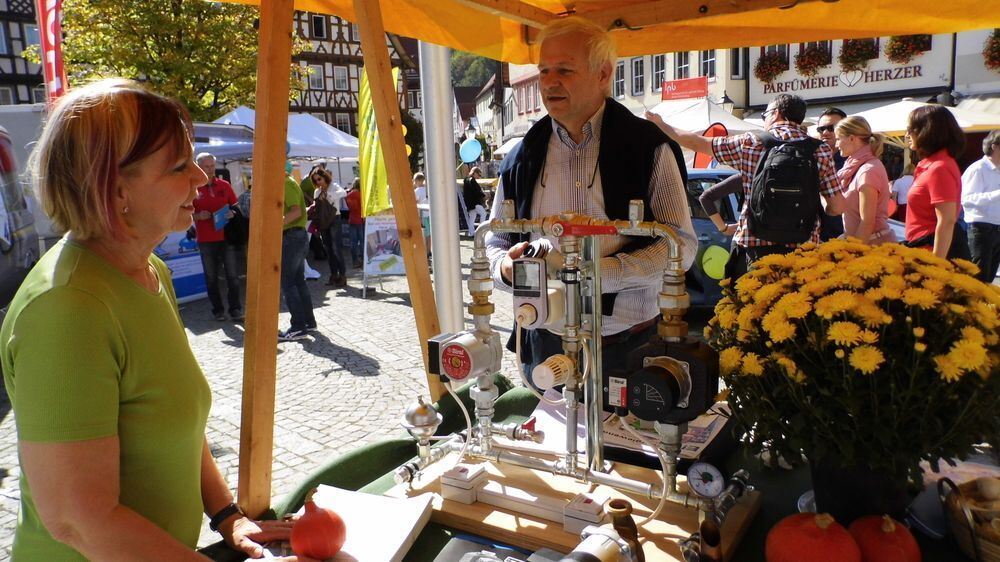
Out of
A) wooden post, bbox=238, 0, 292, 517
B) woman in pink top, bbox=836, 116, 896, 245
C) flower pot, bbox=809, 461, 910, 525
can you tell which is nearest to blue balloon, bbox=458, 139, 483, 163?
woman in pink top, bbox=836, 116, 896, 245

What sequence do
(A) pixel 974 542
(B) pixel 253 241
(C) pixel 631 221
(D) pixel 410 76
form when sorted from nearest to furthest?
(A) pixel 974 542
(C) pixel 631 221
(B) pixel 253 241
(D) pixel 410 76

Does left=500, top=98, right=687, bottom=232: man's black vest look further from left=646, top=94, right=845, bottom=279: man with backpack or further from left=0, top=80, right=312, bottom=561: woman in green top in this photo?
left=646, top=94, right=845, bottom=279: man with backpack

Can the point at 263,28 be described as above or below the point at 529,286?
above

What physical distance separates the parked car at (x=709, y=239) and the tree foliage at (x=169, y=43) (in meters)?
12.2

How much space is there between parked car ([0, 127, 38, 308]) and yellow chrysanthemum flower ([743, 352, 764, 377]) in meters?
6.17

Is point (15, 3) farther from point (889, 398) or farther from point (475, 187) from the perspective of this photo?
point (889, 398)

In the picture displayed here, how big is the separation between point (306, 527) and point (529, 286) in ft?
2.19

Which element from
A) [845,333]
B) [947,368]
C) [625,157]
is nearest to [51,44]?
[625,157]

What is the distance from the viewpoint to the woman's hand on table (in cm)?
146

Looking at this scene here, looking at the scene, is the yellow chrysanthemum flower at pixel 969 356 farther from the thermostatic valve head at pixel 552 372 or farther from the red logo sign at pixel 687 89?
the red logo sign at pixel 687 89

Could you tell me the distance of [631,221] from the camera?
4.92ft

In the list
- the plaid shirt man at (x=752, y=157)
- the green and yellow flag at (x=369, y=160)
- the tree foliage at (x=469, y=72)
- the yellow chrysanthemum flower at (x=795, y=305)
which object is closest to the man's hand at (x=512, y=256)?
the yellow chrysanthemum flower at (x=795, y=305)

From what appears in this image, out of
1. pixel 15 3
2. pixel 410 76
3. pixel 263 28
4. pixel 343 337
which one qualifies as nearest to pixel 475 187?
pixel 343 337

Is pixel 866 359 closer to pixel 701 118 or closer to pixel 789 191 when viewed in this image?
pixel 789 191
